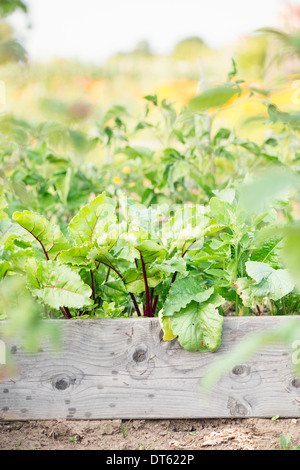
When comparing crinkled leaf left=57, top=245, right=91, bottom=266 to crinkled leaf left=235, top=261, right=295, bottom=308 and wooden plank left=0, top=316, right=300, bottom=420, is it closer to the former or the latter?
wooden plank left=0, top=316, right=300, bottom=420

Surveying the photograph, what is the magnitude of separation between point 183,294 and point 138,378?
9.0 inches

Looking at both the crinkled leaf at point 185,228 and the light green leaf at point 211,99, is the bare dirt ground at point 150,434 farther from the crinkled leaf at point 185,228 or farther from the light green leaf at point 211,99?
the light green leaf at point 211,99

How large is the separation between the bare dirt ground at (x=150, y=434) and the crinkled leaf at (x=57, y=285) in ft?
1.04

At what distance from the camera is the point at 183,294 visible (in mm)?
1033

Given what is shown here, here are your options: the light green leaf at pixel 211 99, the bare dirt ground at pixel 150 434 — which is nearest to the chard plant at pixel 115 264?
the bare dirt ground at pixel 150 434

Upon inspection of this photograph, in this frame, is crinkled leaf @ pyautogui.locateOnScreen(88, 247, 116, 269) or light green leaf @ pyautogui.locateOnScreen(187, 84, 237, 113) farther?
crinkled leaf @ pyautogui.locateOnScreen(88, 247, 116, 269)

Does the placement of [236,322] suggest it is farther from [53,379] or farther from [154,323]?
[53,379]

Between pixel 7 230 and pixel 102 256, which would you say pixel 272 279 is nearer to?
pixel 102 256

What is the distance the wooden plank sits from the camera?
1.04 metres

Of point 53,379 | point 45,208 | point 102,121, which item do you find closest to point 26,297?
point 53,379

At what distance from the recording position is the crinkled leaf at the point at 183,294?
3.28 feet

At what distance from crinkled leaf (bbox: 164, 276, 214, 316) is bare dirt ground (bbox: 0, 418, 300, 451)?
295 mm

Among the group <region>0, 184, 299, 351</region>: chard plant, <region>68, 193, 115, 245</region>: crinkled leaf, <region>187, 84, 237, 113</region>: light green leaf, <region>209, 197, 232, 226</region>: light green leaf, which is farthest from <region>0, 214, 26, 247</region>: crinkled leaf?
<region>187, 84, 237, 113</region>: light green leaf

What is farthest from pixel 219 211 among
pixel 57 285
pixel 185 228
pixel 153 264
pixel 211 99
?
pixel 211 99
